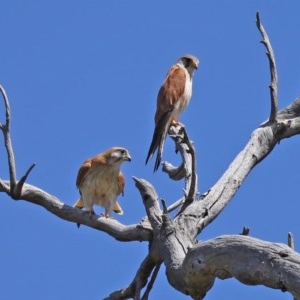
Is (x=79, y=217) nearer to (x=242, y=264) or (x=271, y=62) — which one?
(x=271, y=62)

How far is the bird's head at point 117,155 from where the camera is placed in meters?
8.58

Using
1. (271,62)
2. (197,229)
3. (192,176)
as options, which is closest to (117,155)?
(271,62)

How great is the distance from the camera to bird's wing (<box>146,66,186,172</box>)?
855 centimetres

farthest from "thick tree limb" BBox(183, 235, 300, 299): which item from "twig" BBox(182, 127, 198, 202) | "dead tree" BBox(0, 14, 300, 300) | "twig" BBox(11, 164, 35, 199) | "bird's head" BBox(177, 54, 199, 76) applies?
"bird's head" BBox(177, 54, 199, 76)

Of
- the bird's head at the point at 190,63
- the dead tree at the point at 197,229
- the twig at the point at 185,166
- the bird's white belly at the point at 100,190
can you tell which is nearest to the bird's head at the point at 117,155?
the bird's white belly at the point at 100,190

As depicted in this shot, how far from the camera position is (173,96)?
9.20 m

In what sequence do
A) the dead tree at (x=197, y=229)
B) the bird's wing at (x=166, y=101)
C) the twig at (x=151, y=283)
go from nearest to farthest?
the dead tree at (x=197, y=229)
the twig at (x=151, y=283)
the bird's wing at (x=166, y=101)

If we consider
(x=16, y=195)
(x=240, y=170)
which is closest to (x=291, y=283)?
(x=240, y=170)

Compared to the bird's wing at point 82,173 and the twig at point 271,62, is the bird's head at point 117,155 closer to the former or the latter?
the bird's wing at point 82,173

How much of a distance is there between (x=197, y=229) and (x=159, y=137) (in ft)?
8.83

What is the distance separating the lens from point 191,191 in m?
6.23

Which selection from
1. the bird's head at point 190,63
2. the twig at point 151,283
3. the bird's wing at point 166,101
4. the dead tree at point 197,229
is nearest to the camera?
the dead tree at point 197,229

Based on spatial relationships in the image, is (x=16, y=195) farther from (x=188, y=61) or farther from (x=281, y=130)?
(x=188, y=61)

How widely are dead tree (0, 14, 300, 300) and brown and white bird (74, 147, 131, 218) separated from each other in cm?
86
